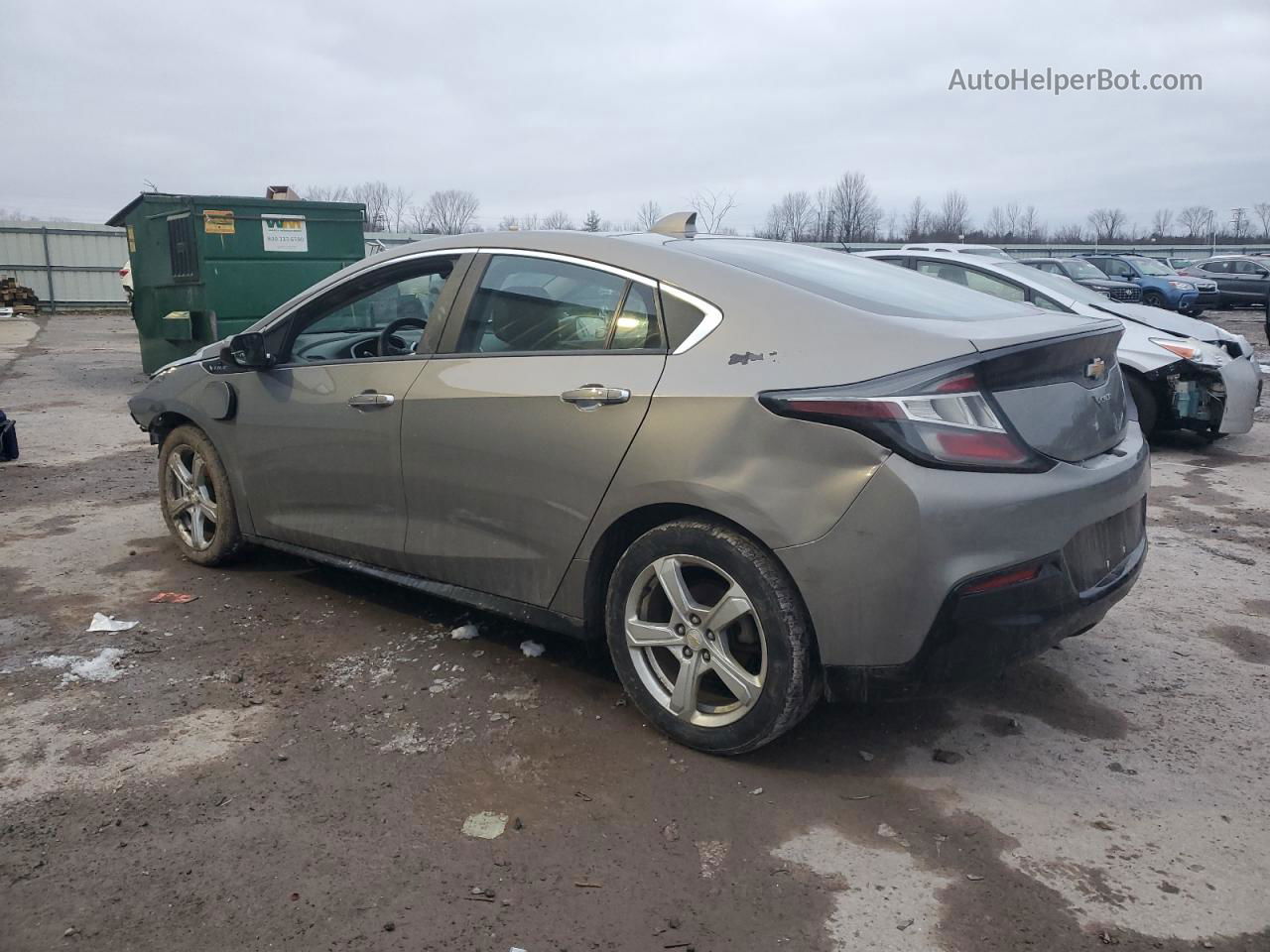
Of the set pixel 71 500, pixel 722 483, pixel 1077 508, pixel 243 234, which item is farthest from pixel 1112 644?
pixel 243 234

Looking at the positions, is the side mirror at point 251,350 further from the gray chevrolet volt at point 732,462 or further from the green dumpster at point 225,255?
the green dumpster at point 225,255

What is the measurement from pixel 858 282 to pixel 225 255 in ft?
30.6

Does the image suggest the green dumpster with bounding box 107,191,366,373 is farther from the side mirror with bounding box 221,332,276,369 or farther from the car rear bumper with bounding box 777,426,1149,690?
the car rear bumper with bounding box 777,426,1149,690

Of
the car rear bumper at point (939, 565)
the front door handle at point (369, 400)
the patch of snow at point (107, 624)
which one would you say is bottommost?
the patch of snow at point (107, 624)

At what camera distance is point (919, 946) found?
94.7 inches

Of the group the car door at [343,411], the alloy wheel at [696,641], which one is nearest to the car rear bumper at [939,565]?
the alloy wheel at [696,641]

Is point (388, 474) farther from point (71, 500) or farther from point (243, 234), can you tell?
point (243, 234)

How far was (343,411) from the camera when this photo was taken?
423cm

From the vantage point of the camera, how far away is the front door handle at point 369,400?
4027mm

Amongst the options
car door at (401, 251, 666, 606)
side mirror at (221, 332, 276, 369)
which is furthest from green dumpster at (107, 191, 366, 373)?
car door at (401, 251, 666, 606)

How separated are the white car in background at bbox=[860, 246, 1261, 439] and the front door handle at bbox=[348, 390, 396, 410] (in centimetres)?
520

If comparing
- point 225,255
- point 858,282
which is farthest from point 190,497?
point 225,255

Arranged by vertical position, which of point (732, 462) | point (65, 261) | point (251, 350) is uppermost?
point (65, 261)

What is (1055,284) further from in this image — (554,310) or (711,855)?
(711,855)
